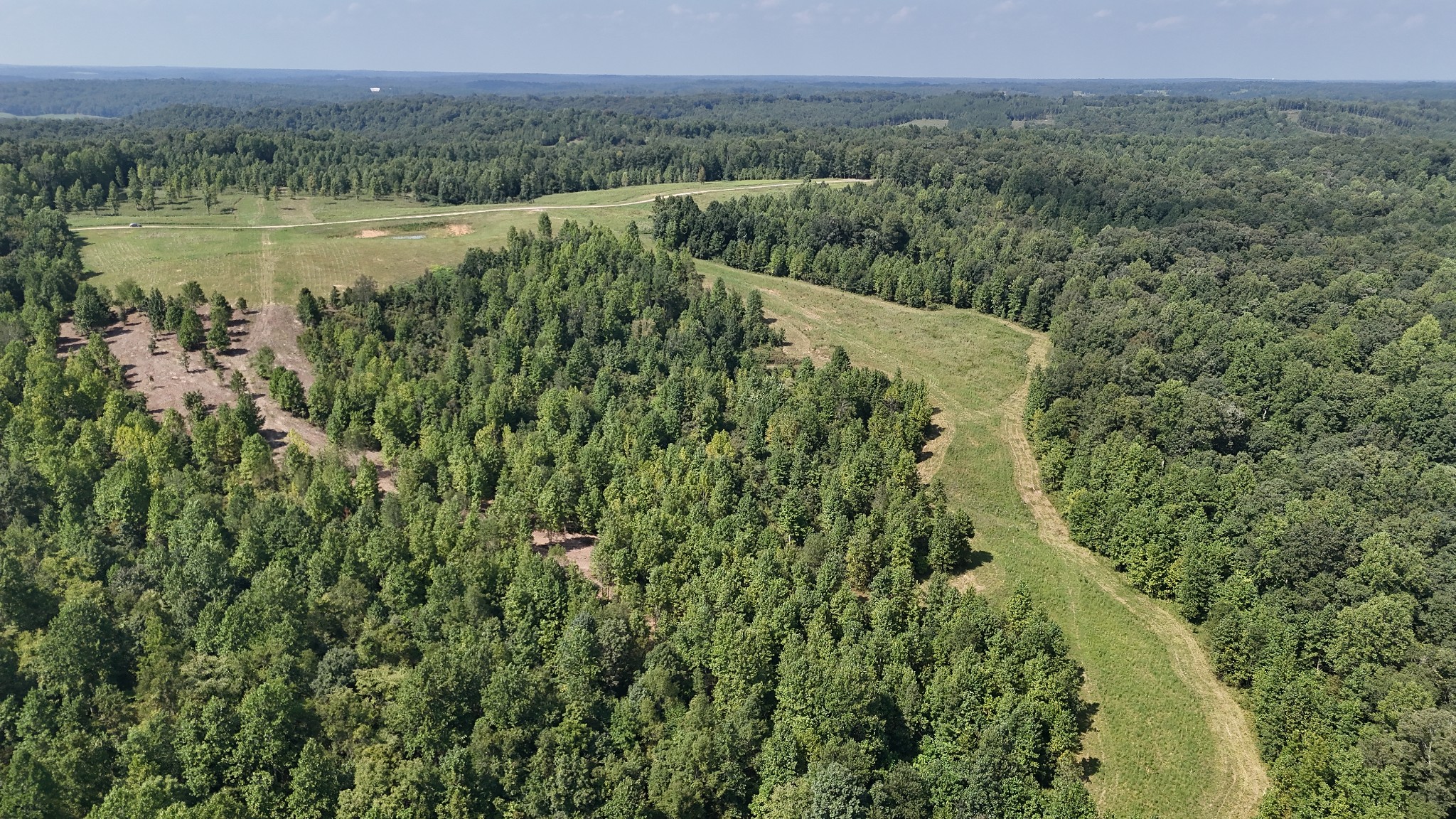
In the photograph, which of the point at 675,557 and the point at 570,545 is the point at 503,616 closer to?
the point at 675,557

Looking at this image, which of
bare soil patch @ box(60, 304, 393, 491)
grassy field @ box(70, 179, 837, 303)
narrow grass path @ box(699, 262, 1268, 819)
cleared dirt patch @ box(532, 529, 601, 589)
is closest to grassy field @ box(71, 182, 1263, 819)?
narrow grass path @ box(699, 262, 1268, 819)

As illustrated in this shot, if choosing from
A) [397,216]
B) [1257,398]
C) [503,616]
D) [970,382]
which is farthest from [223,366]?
[1257,398]

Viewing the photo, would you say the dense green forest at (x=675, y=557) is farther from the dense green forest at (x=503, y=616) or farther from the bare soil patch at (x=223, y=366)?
the bare soil patch at (x=223, y=366)

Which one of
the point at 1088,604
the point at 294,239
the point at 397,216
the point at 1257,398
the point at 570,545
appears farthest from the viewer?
the point at 397,216

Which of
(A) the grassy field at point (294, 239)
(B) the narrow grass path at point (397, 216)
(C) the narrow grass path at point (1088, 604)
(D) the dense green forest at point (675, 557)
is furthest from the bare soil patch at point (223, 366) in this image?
(C) the narrow grass path at point (1088, 604)

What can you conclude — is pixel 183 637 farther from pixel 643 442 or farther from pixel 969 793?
pixel 969 793
